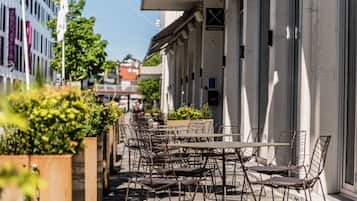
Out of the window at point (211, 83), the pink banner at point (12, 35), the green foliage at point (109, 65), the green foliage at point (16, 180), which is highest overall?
the pink banner at point (12, 35)

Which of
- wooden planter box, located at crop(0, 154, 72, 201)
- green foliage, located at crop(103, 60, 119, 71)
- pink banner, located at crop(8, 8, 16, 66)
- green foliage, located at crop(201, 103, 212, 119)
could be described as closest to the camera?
wooden planter box, located at crop(0, 154, 72, 201)

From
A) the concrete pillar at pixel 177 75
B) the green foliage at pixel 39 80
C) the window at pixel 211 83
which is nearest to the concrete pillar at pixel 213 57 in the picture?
the window at pixel 211 83

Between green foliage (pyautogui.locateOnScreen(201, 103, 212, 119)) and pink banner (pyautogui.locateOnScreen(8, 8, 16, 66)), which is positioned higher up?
pink banner (pyautogui.locateOnScreen(8, 8, 16, 66))

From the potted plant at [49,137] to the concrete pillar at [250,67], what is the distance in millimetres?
8810

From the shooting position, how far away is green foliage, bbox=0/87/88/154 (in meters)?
3.89

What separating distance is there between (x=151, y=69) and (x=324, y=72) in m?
46.2

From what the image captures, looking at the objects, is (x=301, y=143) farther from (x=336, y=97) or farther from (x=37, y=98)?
(x=37, y=98)

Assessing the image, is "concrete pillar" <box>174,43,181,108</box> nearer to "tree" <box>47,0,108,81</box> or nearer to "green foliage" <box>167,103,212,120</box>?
"tree" <box>47,0,108,81</box>

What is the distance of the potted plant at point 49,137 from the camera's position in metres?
3.80

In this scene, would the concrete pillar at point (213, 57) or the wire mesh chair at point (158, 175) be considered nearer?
the wire mesh chair at point (158, 175)

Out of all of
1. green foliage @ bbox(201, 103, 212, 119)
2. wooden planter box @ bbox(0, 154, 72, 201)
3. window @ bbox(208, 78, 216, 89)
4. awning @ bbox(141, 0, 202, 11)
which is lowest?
wooden planter box @ bbox(0, 154, 72, 201)

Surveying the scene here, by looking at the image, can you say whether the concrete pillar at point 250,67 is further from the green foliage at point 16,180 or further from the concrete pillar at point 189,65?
the concrete pillar at point 189,65

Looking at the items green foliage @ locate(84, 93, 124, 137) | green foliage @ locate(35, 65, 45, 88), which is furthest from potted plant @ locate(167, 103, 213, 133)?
green foliage @ locate(35, 65, 45, 88)

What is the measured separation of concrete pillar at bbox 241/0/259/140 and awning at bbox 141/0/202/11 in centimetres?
808
